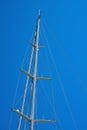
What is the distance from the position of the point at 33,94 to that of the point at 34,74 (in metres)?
0.46

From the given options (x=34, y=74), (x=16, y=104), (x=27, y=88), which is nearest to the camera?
(x=34, y=74)

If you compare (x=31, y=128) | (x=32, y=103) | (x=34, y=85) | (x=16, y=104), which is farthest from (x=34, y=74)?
(x=16, y=104)

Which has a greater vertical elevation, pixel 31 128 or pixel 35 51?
pixel 35 51

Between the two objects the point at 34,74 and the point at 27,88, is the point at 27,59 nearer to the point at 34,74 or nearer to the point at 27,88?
the point at 27,88

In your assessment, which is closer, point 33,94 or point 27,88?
point 33,94

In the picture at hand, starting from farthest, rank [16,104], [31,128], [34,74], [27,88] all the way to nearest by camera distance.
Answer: [16,104] < [27,88] < [34,74] < [31,128]

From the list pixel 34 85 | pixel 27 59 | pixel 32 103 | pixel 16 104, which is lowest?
pixel 32 103

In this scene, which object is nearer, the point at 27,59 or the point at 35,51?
the point at 35,51

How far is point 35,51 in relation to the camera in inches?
255

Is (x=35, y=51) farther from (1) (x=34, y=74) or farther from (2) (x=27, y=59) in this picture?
(2) (x=27, y=59)

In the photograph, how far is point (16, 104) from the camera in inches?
332

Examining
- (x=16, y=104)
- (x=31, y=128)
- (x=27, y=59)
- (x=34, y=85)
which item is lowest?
(x=31, y=128)

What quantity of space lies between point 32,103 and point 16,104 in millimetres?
2559

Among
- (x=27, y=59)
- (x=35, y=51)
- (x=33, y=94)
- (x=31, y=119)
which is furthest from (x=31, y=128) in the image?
(x=27, y=59)
